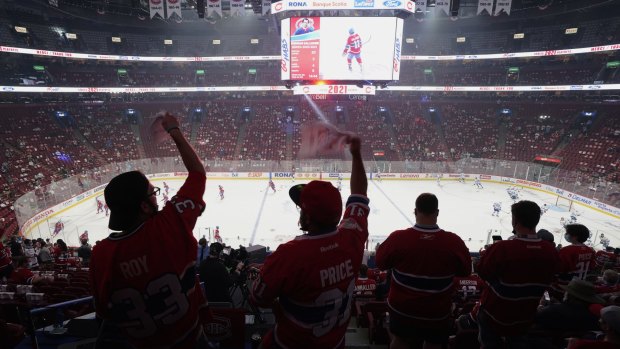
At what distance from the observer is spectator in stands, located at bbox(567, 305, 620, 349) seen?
2396 millimetres

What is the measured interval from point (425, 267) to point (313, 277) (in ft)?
4.31

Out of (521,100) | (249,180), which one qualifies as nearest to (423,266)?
(249,180)

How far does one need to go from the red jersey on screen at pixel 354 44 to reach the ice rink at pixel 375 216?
34.9ft

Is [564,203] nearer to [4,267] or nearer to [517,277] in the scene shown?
[517,277]

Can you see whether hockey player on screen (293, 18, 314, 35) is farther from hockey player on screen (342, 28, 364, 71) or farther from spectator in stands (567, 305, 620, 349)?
spectator in stands (567, 305, 620, 349)

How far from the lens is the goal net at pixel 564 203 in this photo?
24097 mm

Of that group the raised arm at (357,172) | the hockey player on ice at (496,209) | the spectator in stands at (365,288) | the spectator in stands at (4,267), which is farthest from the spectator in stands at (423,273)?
the hockey player on ice at (496,209)

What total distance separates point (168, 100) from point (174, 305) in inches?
1938

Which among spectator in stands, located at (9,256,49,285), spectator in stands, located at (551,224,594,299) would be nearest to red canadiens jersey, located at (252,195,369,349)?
spectator in stands, located at (551,224,594,299)

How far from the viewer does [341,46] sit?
23562 mm

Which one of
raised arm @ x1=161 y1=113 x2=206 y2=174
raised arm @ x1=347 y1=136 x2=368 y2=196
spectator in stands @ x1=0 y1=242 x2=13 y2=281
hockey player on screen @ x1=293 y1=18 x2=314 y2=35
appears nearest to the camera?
raised arm @ x1=161 y1=113 x2=206 y2=174

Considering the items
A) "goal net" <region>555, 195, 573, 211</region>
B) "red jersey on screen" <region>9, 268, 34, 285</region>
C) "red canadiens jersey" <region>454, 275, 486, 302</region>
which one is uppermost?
"red jersey on screen" <region>9, 268, 34, 285</region>

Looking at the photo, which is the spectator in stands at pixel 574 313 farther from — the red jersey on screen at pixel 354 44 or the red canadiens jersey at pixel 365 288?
the red jersey on screen at pixel 354 44

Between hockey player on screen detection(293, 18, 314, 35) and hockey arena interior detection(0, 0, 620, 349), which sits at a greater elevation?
hockey player on screen detection(293, 18, 314, 35)
